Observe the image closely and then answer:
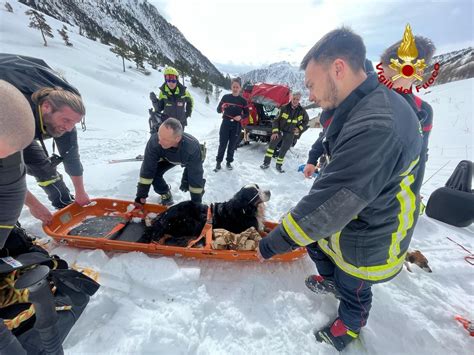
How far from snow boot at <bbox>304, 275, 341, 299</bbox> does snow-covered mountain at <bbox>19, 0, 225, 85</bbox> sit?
49.4 m

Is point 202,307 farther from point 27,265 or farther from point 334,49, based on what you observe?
point 334,49

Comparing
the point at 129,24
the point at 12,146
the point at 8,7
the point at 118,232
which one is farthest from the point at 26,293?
the point at 129,24

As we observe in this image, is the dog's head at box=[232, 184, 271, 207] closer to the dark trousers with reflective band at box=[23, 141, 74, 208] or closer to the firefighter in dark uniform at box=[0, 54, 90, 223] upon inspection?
the firefighter in dark uniform at box=[0, 54, 90, 223]

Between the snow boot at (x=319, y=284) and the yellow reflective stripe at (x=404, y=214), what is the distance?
79 cm

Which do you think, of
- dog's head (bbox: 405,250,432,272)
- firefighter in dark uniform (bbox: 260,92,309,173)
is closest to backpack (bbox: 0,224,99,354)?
dog's head (bbox: 405,250,432,272)

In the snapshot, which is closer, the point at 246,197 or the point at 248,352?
the point at 248,352

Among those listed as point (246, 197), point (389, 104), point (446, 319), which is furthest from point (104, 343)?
point (446, 319)

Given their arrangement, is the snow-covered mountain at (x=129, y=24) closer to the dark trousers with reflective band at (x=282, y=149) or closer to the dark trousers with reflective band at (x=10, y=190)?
the dark trousers with reflective band at (x=282, y=149)

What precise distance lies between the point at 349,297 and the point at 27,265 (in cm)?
209

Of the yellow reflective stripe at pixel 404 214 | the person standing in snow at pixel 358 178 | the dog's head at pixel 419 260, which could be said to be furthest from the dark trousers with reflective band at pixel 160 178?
the dog's head at pixel 419 260

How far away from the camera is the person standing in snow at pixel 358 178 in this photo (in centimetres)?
114

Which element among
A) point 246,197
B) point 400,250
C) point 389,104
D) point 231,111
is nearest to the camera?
point 389,104

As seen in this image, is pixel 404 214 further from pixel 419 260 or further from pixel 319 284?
pixel 419 260

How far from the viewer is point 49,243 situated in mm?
2645
